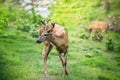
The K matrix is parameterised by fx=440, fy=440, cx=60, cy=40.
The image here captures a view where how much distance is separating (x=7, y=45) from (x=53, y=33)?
3136mm

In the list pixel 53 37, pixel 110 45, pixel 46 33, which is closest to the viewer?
pixel 46 33

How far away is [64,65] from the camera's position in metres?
10.3

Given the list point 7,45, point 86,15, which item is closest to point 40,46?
point 7,45

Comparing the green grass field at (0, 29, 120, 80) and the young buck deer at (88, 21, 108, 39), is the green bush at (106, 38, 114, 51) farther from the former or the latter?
the young buck deer at (88, 21, 108, 39)

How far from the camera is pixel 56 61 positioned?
38.9ft

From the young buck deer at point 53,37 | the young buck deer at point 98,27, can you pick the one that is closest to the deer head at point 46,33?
the young buck deer at point 53,37

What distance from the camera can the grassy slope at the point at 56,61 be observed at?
34.1 ft

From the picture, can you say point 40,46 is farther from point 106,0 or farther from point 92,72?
point 106,0

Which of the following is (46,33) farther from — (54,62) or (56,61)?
(56,61)

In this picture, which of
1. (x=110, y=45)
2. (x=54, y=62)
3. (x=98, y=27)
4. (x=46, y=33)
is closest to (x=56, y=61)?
(x=54, y=62)

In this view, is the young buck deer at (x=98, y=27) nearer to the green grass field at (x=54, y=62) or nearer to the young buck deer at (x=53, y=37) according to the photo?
the green grass field at (x=54, y=62)

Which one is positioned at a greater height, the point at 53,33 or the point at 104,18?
the point at 53,33

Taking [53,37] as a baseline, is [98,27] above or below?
below

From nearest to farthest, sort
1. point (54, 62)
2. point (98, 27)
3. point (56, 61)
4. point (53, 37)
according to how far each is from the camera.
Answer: point (53, 37) → point (54, 62) → point (56, 61) → point (98, 27)
